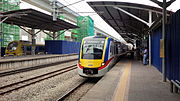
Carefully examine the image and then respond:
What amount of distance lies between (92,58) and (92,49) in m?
0.66

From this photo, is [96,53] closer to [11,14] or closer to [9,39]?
[11,14]

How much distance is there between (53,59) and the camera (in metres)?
19.3

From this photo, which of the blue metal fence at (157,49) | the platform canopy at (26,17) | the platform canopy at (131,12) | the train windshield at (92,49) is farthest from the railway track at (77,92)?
the platform canopy at (26,17)

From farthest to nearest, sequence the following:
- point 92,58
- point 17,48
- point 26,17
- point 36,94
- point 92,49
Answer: point 17,48 → point 26,17 → point 92,49 → point 92,58 → point 36,94

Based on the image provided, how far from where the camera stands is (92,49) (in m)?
8.82

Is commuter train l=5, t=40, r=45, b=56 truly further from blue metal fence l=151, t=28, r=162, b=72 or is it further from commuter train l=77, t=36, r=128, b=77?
blue metal fence l=151, t=28, r=162, b=72

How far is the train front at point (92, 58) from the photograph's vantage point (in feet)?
26.2

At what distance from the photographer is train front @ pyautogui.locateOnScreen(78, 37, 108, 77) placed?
7977 millimetres

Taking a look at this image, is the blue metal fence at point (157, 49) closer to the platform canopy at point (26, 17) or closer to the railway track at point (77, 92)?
the railway track at point (77, 92)

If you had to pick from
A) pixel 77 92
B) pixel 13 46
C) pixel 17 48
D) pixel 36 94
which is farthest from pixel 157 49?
pixel 13 46

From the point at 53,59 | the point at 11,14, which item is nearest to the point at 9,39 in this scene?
the point at 53,59

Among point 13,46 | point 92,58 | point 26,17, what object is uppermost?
point 26,17

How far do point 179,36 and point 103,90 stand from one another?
3.44 metres

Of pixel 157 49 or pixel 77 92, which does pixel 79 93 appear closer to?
pixel 77 92
